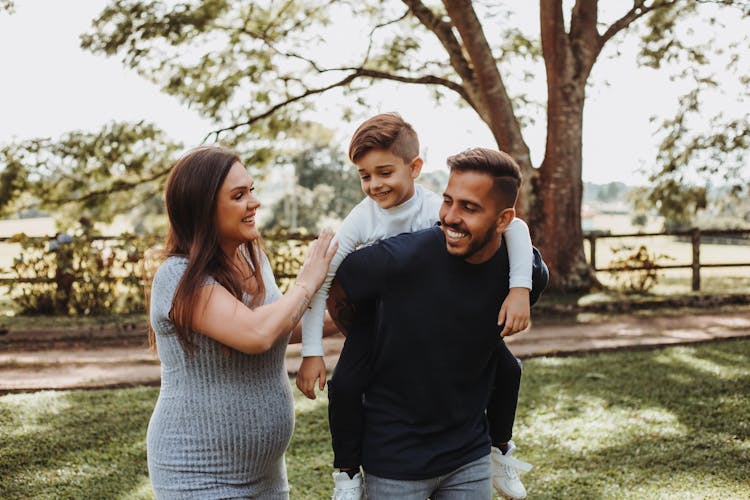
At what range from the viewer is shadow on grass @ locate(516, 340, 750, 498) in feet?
15.0

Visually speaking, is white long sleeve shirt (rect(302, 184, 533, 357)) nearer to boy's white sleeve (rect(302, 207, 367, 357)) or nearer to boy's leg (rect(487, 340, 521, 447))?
boy's white sleeve (rect(302, 207, 367, 357))

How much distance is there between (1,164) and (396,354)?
1231cm

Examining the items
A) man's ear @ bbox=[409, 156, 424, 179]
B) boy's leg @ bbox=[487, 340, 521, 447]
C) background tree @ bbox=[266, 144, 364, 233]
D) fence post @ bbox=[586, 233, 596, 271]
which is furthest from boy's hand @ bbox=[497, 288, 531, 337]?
background tree @ bbox=[266, 144, 364, 233]

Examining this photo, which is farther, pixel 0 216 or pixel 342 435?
pixel 0 216

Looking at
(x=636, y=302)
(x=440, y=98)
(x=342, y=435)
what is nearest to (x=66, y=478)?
(x=342, y=435)

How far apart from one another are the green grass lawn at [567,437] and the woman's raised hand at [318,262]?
8.36ft

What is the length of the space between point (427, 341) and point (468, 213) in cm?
39

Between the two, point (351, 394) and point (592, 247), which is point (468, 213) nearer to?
point (351, 394)

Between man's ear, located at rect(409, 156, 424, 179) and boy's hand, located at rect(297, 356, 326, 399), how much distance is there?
2.40 ft

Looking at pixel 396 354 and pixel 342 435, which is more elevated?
pixel 396 354

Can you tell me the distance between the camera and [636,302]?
11.8m

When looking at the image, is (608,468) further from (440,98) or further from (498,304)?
(440,98)

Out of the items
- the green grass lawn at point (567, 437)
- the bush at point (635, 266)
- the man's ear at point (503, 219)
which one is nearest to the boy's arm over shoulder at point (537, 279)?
the man's ear at point (503, 219)

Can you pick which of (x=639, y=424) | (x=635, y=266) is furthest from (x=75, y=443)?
(x=635, y=266)
